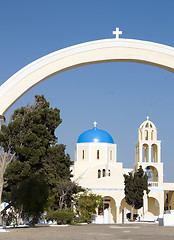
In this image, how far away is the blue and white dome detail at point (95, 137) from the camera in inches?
2138

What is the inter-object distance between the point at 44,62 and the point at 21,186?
8297 millimetres

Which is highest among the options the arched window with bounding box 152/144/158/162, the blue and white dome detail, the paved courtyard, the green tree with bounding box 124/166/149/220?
the blue and white dome detail

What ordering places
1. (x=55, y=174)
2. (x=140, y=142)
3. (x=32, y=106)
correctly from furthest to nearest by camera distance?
(x=140, y=142) → (x=55, y=174) → (x=32, y=106)

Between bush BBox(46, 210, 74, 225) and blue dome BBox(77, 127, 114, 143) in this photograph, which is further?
blue dome BBox(77, 127, 114, 143)

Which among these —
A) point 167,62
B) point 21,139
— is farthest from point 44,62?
point 21,139

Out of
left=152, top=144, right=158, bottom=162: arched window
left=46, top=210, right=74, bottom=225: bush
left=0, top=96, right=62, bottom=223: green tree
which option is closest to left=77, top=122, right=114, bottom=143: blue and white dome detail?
left=152, top=144, right=158, bottom=162: arched window

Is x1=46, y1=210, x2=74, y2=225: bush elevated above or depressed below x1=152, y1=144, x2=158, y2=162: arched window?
below

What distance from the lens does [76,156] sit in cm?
5488

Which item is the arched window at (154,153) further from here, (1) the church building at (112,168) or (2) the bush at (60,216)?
(2) the bush at (60,216)

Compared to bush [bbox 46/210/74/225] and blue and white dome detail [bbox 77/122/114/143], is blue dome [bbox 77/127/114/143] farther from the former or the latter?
bush [bbox 46/210/74/225]

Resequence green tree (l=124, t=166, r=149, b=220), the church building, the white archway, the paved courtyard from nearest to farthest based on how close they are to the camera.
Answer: the paved courtyard, the white archway, green tree (l=124, t=166, r=149, b=220), the church building

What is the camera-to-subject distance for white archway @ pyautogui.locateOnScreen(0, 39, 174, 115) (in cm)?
1306

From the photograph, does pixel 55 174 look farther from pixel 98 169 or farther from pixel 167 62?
pixel 98 169

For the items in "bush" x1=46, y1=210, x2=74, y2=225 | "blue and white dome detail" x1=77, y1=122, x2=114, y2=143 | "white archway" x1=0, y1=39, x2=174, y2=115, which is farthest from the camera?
"blue and white dome detail" x1=77, y1=122, x2=114, y2=143
